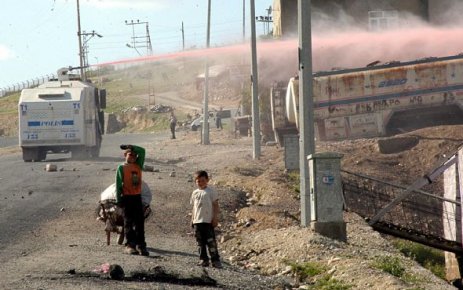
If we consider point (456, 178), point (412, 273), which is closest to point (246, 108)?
point (456, 178)

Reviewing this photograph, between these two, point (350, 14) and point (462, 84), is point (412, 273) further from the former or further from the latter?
point (350, 14)

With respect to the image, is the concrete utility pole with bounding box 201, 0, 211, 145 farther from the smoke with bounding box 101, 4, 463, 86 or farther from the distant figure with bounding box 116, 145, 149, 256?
the distant figure with bounding box 116, 145, 149, 256

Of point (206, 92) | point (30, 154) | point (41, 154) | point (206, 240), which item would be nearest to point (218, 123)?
point (206, 92)

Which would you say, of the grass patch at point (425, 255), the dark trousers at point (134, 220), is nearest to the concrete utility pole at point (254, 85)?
the grass patch at point (425, 255)

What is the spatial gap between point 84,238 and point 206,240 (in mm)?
3595

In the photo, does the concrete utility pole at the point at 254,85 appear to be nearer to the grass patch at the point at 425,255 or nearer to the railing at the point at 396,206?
the railing at the point at 396,206

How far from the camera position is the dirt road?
12664 mm

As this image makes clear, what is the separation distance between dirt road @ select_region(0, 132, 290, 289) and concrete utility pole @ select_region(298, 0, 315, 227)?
2.13 metres

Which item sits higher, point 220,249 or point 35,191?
point 35,191

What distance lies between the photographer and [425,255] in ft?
75.1

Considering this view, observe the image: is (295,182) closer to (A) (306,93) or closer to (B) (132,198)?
(A) (306,93)

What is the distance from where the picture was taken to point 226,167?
113ft

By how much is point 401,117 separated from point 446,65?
279 cm

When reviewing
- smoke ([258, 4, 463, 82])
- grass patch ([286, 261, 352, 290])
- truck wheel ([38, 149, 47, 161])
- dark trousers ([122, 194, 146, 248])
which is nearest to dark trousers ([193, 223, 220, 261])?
dark trousers ([122, 194, 146, 248])
